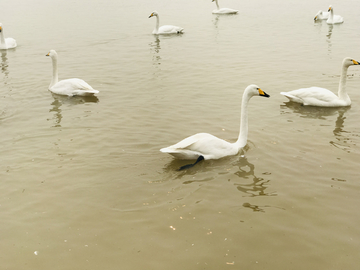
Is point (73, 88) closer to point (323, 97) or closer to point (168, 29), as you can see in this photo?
point (323, 97)

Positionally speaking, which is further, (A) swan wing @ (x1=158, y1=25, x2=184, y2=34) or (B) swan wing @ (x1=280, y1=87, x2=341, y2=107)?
(A) swan wing @ (x1=158, y1=25, x2=184, y2=34)

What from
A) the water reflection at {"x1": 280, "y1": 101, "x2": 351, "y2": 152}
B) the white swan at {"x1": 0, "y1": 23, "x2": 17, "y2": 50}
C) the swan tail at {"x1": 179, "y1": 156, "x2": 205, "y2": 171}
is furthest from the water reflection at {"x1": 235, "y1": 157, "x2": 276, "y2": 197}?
the white swan at {"x1": 0, "y1": 23, "x2": 17, "y2": 50}

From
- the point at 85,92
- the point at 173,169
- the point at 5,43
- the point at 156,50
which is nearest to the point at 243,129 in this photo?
the point at 173,169

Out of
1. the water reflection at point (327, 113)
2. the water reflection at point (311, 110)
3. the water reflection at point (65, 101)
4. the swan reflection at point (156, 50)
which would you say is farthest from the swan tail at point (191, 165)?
the swan reflection at point (156, 50)

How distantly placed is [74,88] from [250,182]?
6650 mm

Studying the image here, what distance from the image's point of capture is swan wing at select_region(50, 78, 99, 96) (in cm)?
1079

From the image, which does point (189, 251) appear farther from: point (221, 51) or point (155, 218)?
point (221, 51)

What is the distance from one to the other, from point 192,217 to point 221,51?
12591 mm

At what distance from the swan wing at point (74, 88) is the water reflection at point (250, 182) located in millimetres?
5561

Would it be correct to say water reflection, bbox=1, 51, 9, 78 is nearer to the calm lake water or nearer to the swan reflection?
the calm lake water

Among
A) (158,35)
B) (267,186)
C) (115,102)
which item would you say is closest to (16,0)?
(158,35)

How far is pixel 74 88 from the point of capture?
10.9 m

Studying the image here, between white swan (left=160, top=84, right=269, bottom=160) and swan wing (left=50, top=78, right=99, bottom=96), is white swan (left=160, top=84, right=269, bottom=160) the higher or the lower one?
the lower one

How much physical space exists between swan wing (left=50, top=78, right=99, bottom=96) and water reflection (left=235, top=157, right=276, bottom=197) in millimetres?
5561
